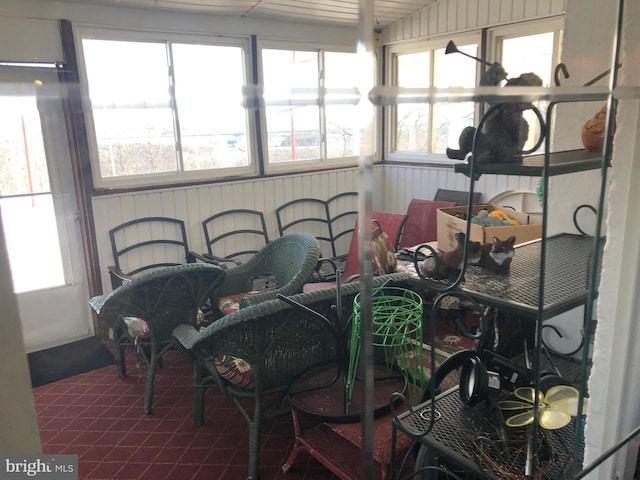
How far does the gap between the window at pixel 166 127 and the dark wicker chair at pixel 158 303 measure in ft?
3.14

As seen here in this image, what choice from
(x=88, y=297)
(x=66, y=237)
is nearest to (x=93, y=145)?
(x=66, y=237)

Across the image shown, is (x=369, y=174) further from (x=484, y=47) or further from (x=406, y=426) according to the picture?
(x=484, y=47)

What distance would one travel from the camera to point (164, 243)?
11.0 ft

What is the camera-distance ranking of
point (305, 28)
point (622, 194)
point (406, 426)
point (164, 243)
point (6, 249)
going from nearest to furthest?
point (6, 249) < point (622, 194) < point (406, 426) < point (164, 243) < point (305, 28)

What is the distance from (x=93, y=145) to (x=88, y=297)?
37.8 inches

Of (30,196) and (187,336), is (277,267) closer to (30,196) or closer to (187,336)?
(187,336)

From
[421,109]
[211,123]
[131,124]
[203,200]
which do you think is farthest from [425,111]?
[131,124]

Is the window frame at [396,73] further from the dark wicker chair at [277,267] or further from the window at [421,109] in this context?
the dark wicker chair at [277,267]

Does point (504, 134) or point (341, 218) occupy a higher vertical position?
point (504, 134)

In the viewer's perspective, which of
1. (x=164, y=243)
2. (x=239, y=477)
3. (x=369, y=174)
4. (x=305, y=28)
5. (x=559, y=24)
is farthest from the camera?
(x=305, y=28)

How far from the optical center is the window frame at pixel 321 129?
3527 mm

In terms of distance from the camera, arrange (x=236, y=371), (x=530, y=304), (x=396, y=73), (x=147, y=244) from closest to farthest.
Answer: (x=530, y=304), (x=236, y=371), (x=147, y=244), (x=396, y=73)

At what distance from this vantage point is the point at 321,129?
398 cm

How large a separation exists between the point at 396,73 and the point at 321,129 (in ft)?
2.87
